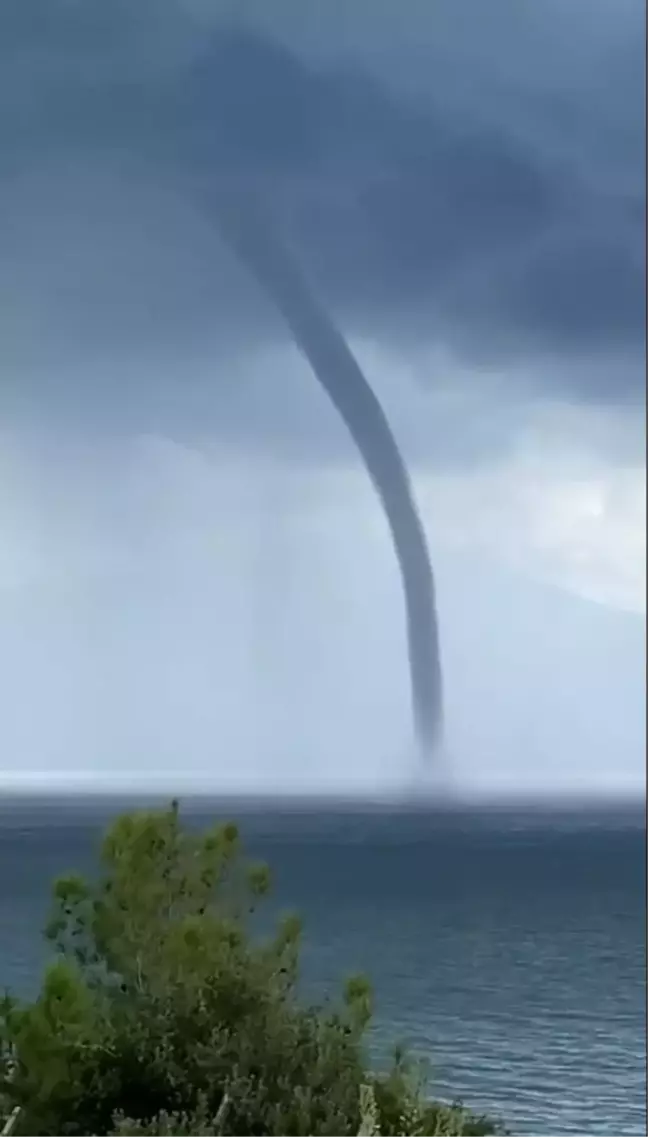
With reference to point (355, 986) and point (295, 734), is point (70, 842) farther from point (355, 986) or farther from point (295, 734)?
point (355, 986)

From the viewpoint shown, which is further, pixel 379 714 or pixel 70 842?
pixel 379 714

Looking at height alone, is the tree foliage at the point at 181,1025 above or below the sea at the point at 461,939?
above

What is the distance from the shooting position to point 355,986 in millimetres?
2871

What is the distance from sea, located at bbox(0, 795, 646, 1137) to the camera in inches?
151

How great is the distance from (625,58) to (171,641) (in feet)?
9.38

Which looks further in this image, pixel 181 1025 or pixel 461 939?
pixel 461 939

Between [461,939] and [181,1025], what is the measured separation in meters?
12.7

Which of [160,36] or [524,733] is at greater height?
[160,36]

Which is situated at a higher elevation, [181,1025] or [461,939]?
[181,1025]

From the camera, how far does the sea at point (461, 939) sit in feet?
12.6

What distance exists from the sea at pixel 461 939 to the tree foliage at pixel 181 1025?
0.14 metres

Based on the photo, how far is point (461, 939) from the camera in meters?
14.6

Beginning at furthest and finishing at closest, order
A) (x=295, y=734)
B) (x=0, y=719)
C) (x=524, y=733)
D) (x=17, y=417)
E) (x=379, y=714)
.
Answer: (x=524, y=733)
(x=379, y=714)
(x=295, y=734)
(x=17, y=417)
(x=0, y=719)

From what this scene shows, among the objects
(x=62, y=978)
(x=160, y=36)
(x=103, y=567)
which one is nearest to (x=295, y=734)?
(x=103, y=567)
